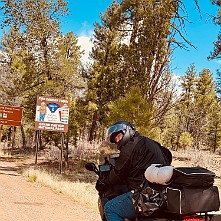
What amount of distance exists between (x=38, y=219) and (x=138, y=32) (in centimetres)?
1664

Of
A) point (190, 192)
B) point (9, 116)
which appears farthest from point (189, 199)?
point (9, 116)

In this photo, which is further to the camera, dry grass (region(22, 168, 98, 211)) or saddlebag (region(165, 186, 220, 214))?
dry grass (region(22, 168, 98, 211))

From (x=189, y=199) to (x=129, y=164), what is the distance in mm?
983

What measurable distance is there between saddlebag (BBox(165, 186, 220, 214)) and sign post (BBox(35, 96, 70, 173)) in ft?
49.2

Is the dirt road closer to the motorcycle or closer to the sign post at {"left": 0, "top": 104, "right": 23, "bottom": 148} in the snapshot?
the motorcycle

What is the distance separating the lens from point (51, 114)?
747 inches

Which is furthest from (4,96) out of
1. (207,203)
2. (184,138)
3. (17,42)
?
(207,203)

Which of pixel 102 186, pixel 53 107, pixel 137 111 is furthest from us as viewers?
pixel 137 111

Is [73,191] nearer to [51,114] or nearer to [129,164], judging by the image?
[51,114]

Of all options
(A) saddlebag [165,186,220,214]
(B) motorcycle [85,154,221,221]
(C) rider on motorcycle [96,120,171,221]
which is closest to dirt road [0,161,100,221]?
(B) motorcycle [85,154,221,221]

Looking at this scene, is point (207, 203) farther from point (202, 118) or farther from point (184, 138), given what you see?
point (202, 118)

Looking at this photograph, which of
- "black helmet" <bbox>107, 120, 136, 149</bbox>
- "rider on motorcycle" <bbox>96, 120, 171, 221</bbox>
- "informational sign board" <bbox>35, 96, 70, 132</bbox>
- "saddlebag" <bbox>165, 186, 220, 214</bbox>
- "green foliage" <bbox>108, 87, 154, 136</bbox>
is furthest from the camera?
"green foliage" <bbox>108, 87, 154, 136</bbox>

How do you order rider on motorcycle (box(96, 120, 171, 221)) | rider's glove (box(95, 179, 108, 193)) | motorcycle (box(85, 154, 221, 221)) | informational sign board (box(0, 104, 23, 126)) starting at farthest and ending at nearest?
informational sign board (box(0, 104, 23, 126)) → rider's glove (box(95, 179, 108, 193)) → rider on motorcycle (box(96, 120, 171, 221)) → motorcycle (box(85, 154, 221, 221))

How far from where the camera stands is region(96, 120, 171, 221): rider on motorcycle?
477cm
